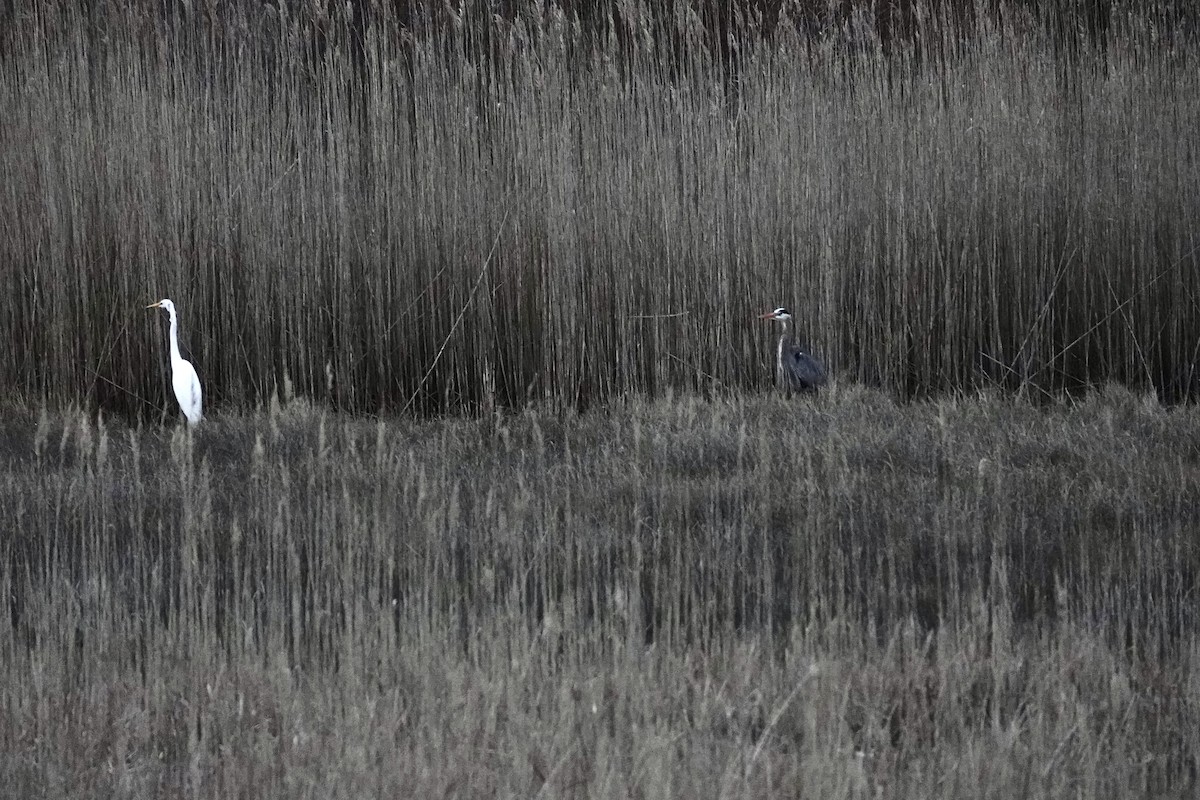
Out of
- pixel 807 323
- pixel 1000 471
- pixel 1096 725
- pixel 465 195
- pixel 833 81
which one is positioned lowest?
pixel 1096 725

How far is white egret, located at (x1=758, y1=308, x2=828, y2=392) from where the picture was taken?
500cm

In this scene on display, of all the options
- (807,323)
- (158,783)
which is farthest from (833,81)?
(158,783)

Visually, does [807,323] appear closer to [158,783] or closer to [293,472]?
[293,472]

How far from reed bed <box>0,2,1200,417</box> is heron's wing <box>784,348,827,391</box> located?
0.92ft

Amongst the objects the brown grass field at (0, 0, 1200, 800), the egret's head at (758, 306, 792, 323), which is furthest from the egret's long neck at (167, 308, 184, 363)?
the egret's head at (758, 306, 792, 323)

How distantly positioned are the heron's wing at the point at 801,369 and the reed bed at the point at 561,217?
0.28m

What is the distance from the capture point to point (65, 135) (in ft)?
17.2

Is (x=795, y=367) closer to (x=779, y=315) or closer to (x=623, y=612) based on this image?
(x=779, y=315)

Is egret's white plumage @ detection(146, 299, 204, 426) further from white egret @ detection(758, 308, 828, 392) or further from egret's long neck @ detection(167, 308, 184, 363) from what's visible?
white egret @ detection(758, 308, 828, 392)

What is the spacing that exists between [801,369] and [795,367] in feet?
0.08

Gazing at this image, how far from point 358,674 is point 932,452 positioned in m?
2.09

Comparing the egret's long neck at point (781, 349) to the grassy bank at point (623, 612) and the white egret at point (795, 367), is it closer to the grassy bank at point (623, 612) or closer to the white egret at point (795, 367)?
the white egret at point (795, 367)

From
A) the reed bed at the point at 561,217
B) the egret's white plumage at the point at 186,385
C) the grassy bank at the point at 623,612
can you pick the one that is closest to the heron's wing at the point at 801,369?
the reed bed at the point at 561,217

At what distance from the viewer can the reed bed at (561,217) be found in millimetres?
5180
